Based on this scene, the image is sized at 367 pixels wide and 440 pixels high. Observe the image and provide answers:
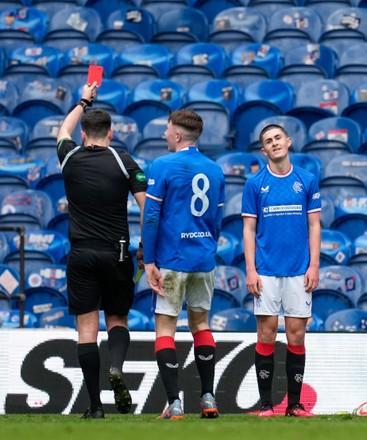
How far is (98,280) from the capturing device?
589 cm

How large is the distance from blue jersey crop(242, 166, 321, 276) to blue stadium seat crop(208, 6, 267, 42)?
6.25 m

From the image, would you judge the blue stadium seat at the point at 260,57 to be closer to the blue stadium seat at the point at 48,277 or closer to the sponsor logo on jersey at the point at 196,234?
the blue stadium seat at the point at 48,277

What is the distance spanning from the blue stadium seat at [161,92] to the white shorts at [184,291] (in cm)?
544

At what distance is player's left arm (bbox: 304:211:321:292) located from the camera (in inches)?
236

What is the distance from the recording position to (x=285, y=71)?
1155 centimetres

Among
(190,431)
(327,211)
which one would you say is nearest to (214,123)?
(327,211)

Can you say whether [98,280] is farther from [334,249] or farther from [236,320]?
[334,249]

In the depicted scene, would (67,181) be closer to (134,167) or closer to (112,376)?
(134,167)

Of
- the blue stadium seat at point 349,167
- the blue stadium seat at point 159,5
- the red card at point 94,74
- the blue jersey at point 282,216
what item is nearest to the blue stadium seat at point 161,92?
the blue stadium seat at point 159,5

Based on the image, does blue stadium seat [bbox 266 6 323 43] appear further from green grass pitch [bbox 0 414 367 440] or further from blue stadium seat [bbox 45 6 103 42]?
green grass pitch [bbox 0 414 367 440]

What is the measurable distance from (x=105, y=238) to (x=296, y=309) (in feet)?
3.71

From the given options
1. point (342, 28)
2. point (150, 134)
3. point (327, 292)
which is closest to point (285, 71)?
point (342, 28)

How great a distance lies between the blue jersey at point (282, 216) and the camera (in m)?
6.04

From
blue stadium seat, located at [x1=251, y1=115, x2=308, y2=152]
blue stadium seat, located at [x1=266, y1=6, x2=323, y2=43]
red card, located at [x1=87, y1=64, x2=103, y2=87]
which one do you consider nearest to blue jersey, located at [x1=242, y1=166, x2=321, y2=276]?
red card, located at [x1=87, y1=64, x2=103, y2=87]
